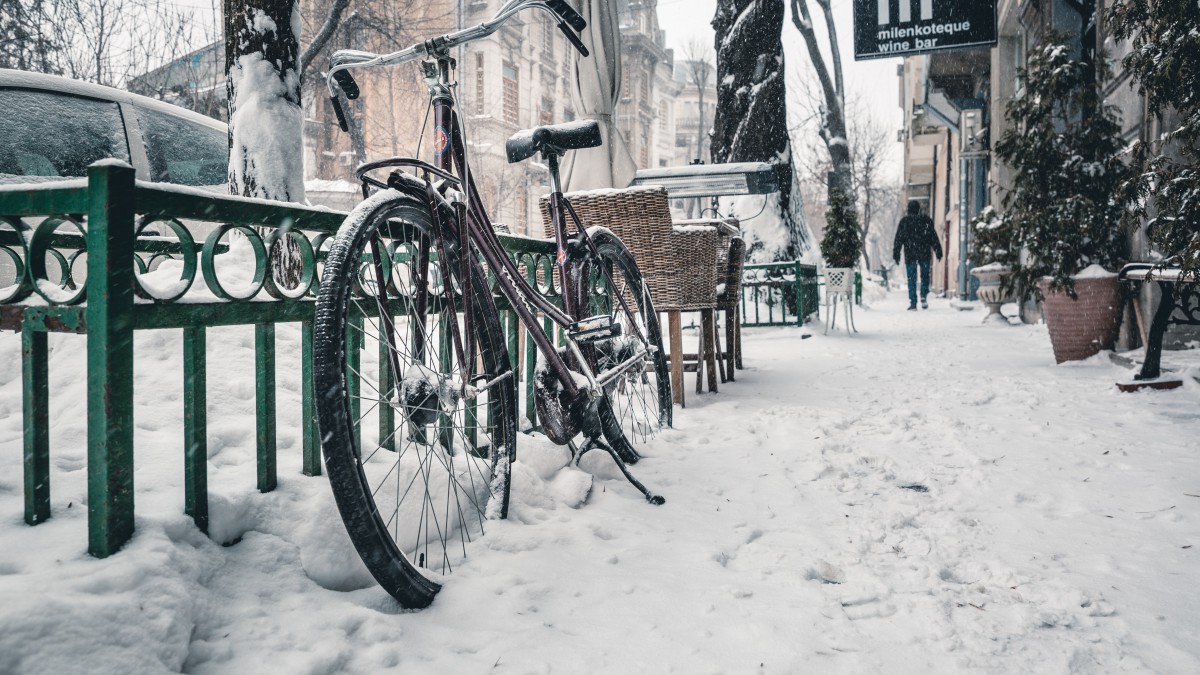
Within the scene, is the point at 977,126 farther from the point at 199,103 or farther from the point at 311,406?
the point at 311,406

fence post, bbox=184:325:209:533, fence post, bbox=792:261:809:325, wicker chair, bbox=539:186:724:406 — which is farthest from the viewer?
fence post, bbox=792:261:809:325

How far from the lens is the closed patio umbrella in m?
5.42

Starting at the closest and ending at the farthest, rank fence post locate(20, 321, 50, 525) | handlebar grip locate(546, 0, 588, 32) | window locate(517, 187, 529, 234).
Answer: fence post locate(20, 321, 50, 525)
handlebar grip locate(546, 0, 588, 32)
window locate(517, 187, 529, 234)

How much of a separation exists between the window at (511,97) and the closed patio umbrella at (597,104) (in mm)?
27710

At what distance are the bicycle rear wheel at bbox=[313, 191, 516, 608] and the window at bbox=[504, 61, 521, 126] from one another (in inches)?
1236

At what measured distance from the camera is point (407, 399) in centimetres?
187

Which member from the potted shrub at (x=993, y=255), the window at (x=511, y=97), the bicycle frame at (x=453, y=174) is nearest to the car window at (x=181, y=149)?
the bicycle frame at (x=453, y=174)

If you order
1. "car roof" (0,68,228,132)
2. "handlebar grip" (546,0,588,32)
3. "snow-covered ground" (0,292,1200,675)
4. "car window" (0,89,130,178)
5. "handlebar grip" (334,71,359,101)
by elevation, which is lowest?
"snow-covered ground" (0,292,1200,675)

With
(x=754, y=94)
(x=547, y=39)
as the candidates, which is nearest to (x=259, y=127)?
(x=754, y=94)

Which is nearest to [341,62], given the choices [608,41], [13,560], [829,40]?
[13,560]

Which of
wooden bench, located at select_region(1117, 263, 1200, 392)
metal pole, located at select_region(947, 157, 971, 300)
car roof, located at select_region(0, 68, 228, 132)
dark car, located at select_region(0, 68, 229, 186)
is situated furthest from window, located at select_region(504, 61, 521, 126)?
wooden bench, located at select_region(1117, 263, 1200, 392)

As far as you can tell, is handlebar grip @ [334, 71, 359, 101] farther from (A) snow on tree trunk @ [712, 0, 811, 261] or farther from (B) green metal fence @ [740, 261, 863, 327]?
(A) snow on tree trunk @ [712, 0, 811, 261]

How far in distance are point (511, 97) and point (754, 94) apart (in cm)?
2557

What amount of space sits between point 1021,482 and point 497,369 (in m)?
2.07
